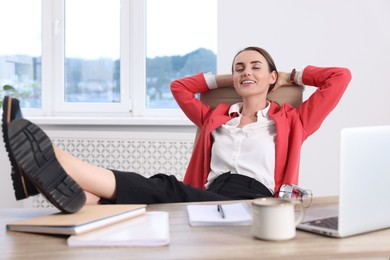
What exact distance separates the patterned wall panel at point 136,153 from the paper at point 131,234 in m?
1.96

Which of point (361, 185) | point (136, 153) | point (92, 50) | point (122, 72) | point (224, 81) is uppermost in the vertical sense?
point (92, 50)

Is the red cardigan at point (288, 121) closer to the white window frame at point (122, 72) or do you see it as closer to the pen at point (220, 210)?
the pen at point (220, 210)

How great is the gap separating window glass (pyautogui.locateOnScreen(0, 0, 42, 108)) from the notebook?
7.97 feet

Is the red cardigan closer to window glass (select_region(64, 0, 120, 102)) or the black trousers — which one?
the black trousers

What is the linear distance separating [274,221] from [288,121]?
47.6 inches

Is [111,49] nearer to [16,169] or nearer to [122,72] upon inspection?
[122,72]

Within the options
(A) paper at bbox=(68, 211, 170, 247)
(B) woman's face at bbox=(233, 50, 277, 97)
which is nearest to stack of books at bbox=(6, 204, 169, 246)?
(A) paper at bbox=(68, 211, 170, 247)

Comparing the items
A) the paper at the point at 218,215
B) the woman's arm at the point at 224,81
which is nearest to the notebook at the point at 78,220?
the paper at the point at 218,215

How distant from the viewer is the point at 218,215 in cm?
112

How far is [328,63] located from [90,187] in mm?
2097

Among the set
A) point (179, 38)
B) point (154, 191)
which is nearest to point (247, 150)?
point (154, 191)

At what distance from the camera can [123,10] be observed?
3.25m

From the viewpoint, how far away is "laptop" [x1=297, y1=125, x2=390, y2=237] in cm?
92

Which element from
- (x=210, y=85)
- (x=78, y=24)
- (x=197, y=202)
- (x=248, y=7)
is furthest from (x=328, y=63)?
(x=197, y=202)
